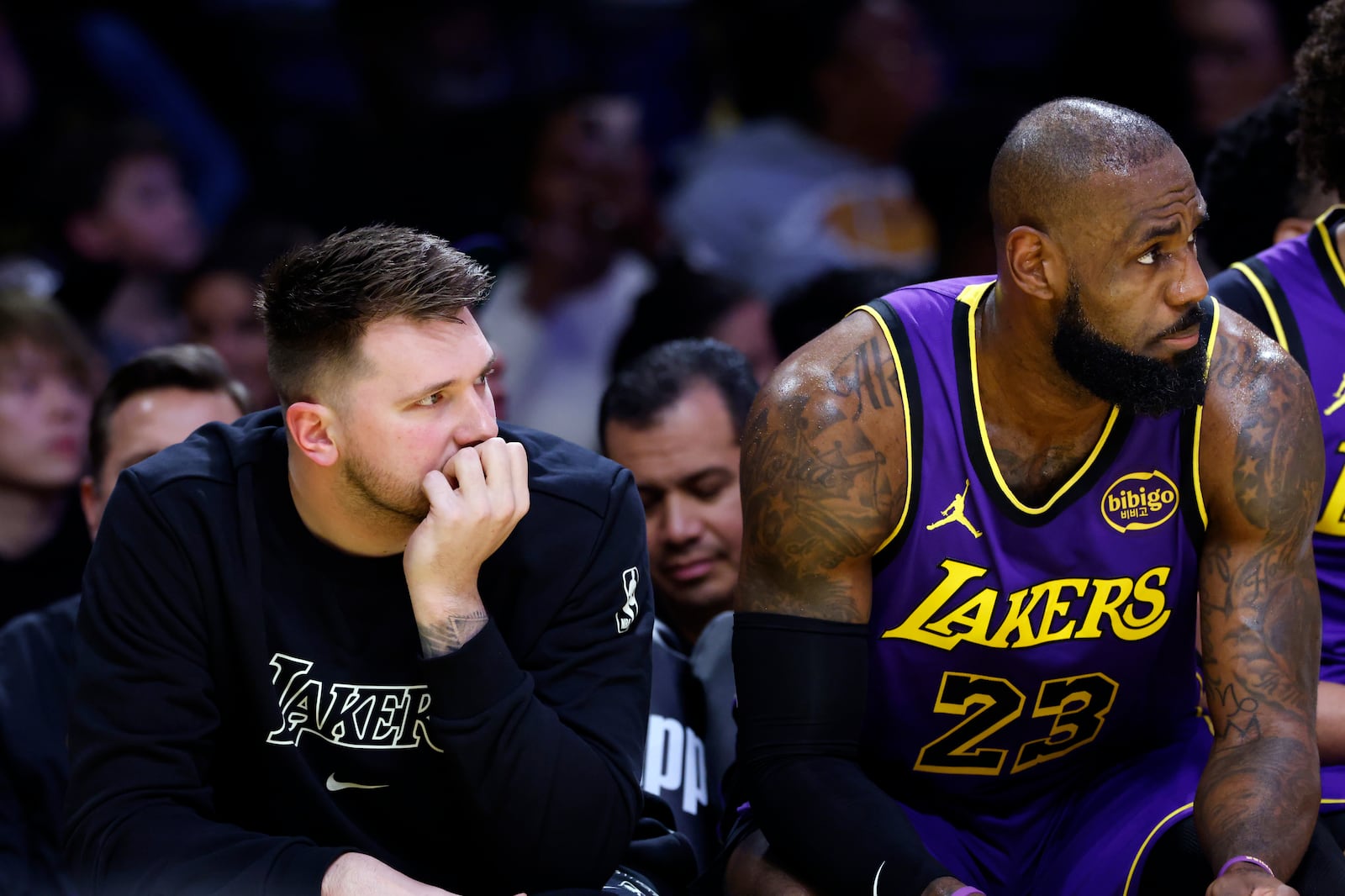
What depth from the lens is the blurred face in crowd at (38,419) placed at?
13.3ft

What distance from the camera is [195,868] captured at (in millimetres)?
2227

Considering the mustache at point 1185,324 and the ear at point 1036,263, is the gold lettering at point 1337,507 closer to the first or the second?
the mustache at point 1185,324

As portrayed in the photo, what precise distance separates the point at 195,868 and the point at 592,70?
4.88m

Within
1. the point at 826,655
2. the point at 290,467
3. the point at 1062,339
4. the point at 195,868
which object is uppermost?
the point at 1062,339

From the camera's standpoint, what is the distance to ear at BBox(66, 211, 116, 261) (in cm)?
564

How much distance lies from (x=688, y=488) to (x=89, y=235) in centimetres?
315

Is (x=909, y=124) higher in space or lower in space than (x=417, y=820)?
higher

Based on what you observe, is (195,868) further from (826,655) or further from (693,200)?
(693,200)

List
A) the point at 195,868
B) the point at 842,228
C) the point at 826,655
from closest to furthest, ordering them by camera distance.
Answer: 1. the point at 195,868
2. the point at 826,655
3. the point at 842,228

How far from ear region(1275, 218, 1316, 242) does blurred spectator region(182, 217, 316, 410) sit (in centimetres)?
299

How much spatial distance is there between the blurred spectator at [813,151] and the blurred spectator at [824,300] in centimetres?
109

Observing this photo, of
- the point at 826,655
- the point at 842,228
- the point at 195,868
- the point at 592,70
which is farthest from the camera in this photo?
the point at 592,70

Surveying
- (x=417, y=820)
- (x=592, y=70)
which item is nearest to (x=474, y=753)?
(x=417, y=820)

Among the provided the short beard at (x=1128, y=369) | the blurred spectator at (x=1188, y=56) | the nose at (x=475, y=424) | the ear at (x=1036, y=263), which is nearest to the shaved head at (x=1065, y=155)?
the ear at (x=1036, y=263)
